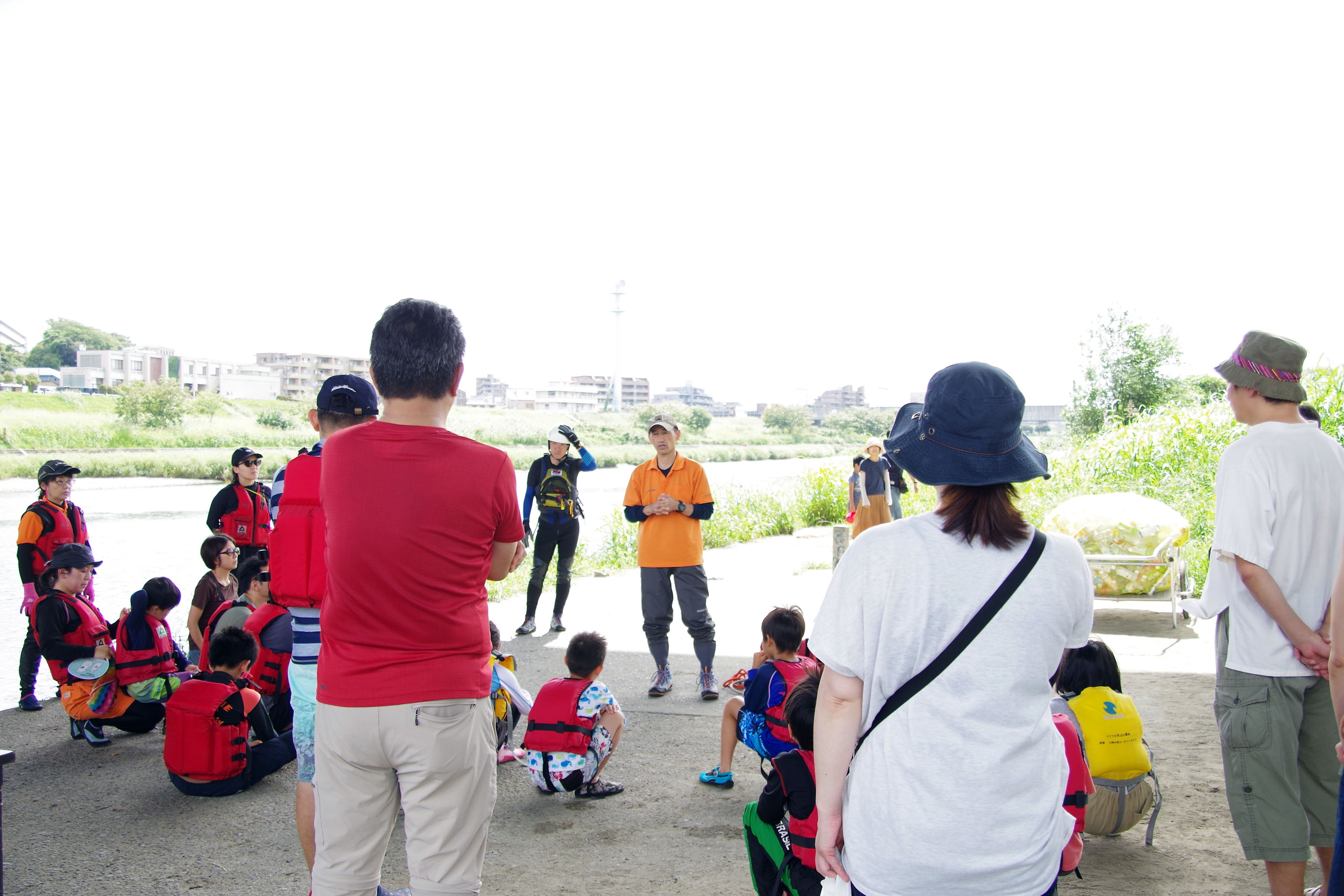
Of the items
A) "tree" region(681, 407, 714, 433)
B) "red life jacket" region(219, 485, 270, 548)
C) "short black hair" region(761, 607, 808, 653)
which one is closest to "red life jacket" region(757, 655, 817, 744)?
"short black hair" region(761, 607, 808, 653)

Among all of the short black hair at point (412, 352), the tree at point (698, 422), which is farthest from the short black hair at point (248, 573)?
the tree at point (698, 422)

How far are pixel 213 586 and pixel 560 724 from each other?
293 cm

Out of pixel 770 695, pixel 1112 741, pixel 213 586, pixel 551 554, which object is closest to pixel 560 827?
pixel 770 695

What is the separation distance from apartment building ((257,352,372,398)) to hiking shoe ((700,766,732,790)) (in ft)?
213

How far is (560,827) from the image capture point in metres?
3.62

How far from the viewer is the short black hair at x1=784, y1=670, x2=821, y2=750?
2512mm

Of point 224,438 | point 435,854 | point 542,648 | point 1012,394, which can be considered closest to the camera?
point 1012,394

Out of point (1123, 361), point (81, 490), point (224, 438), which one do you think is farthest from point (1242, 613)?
point (224, 438)

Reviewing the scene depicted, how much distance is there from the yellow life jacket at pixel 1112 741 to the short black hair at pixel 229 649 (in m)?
3.86

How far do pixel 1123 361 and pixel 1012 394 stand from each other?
3287 cm

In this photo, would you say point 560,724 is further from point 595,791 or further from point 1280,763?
point 1280,763

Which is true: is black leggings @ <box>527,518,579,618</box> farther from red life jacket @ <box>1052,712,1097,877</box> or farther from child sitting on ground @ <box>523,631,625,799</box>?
red life jacket @ <box>1052,712,1097,877</box>

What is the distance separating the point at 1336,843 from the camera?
1660 mm

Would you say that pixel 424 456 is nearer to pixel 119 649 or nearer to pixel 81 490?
pixel 119 649
